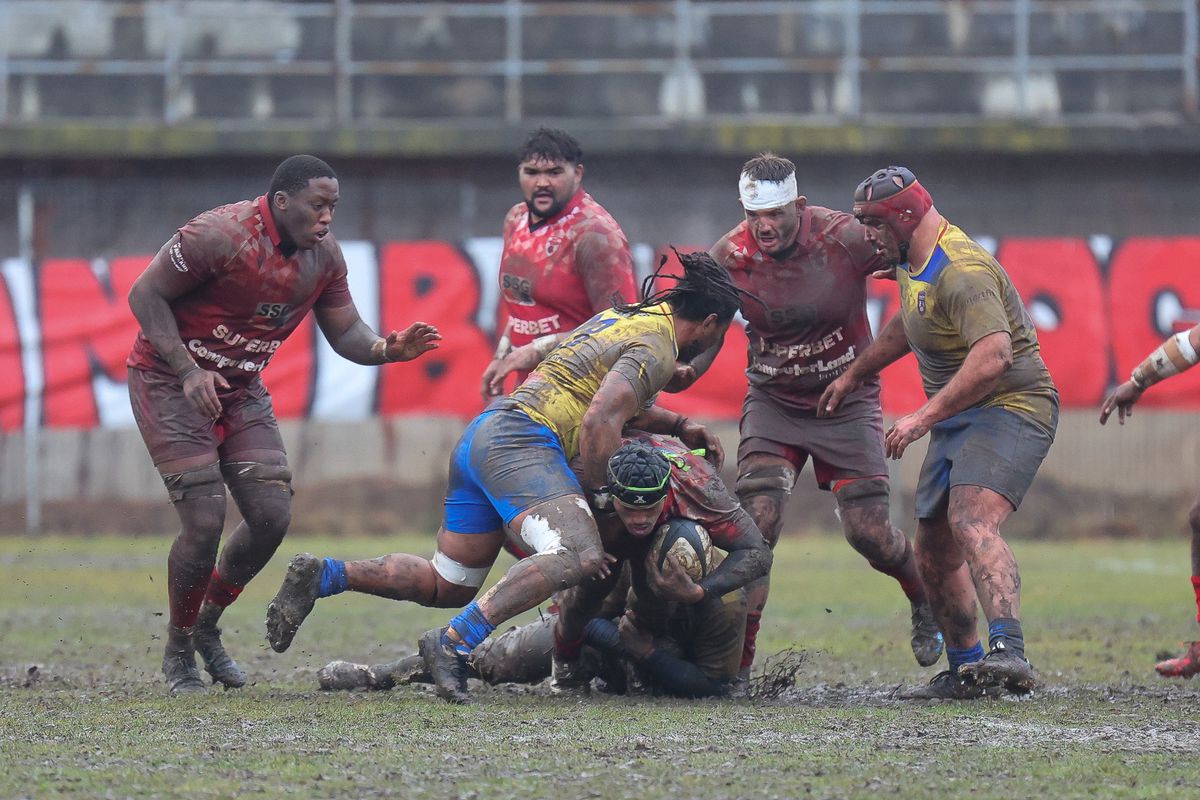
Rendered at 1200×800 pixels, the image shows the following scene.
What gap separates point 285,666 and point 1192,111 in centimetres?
1355

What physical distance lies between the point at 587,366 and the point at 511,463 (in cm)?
57

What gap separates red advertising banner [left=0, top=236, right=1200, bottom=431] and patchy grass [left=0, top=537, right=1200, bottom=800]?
7.31 m

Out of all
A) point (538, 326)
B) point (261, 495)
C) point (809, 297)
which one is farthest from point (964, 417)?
point (261, 495)

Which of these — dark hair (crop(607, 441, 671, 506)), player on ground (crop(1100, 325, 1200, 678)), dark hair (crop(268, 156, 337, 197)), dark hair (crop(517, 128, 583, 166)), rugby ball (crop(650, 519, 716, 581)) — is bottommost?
rugby ball (crop(650, 519, 716, 581))

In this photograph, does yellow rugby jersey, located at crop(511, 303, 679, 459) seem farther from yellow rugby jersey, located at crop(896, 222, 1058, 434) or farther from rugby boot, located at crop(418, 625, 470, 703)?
yellow rugby jersey, located at crop(896, 222, 1058, 434)

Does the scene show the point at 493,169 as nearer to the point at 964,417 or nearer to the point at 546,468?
the point at 964,417

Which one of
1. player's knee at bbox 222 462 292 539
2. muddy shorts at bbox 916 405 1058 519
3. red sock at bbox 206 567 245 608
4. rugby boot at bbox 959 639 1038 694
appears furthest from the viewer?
red sock at bbox 206 567 245 608

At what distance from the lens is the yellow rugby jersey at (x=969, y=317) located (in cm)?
798

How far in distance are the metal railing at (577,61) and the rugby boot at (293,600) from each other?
12.2 m

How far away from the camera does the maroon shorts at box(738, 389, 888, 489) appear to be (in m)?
9.34

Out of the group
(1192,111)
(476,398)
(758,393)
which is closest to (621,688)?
(758,393)

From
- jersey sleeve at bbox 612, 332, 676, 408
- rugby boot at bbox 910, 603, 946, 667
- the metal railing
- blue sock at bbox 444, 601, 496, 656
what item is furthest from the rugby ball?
the metal railing

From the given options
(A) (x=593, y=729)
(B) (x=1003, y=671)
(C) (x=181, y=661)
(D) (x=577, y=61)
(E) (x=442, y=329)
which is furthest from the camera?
(D) (x=577, y=61)

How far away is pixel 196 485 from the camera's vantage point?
27.6 feet
